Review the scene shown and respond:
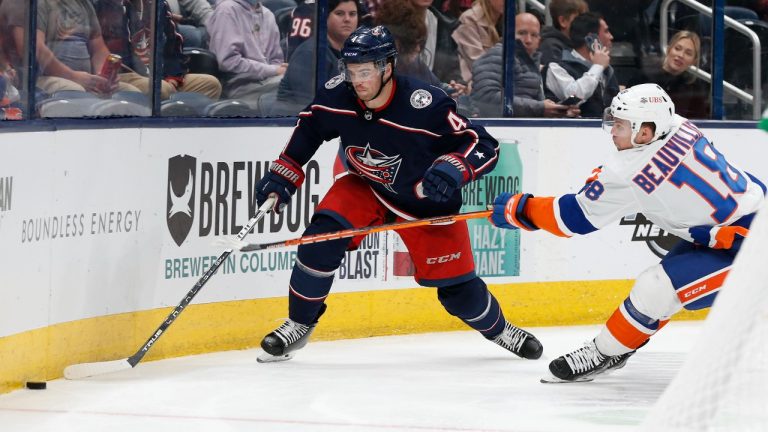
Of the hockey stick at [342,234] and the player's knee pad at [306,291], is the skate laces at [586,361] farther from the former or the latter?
the player's knee pad at [306,291]

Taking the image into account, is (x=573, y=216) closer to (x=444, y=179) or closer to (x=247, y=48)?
(x=444, y=179)

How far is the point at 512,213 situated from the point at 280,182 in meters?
0.85

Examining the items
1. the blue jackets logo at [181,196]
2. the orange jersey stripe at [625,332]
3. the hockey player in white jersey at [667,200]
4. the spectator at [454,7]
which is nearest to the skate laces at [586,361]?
the orange jersey stripe at [625,332]

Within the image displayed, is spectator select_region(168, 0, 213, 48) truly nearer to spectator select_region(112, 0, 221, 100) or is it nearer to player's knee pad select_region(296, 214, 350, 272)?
spectator select_region(112, 0, 221, 100)

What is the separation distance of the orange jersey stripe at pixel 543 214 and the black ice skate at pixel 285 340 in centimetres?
97

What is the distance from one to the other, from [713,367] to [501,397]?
1.98m

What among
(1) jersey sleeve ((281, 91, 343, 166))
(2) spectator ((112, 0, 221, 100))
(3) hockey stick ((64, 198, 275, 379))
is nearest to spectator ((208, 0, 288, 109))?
(2) spectator ((112, 0, 221, 100))

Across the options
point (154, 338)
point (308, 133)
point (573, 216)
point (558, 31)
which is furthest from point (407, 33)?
point (154, 338)

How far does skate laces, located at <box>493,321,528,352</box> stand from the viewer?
5.34 metres

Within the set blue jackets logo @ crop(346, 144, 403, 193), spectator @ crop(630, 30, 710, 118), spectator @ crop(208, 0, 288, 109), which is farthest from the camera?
spectator @ crop(630, 30, 710, 118)

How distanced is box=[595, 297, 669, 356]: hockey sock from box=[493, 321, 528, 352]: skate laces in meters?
0.58

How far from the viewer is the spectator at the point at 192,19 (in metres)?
5.38

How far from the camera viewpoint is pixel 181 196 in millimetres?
5227

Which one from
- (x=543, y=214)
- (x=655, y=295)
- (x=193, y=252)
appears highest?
(x=543, y=214)
